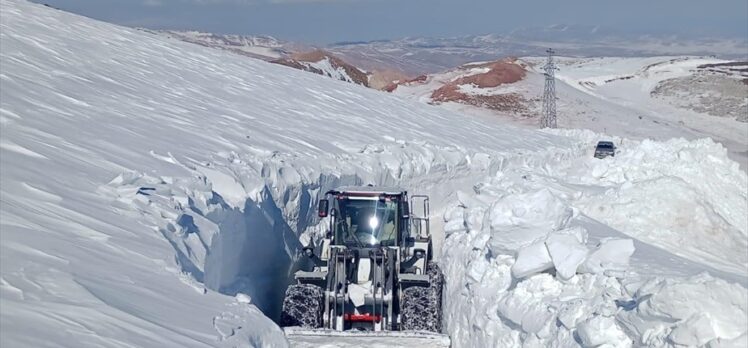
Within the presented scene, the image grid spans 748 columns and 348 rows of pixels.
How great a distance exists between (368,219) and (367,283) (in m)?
1.13

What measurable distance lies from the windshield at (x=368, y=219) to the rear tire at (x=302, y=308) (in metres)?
1.56

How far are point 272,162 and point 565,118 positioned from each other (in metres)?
47.3

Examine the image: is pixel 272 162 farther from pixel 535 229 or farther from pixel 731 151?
pixel 731 151

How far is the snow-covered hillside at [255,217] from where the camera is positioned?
654 cm


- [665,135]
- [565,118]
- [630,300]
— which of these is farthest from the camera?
[565,118]

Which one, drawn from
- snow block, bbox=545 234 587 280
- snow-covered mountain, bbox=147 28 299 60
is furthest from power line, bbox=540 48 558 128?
snow block, bbox=545 234 587 280

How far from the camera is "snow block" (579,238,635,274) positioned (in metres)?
8.41

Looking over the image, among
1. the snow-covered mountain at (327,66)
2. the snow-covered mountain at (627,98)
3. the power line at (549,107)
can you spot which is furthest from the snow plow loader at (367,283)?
the power line at (549,107)

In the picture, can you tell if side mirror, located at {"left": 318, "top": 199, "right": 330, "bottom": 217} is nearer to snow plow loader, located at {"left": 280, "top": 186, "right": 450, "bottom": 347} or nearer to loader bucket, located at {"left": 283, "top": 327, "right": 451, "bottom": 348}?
snow plow loader, located at {"left": 280, "top": 186, "right": 450, "bottom": 347}

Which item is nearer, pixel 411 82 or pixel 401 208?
pixel 401 208

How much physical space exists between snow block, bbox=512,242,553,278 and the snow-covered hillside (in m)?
0.02

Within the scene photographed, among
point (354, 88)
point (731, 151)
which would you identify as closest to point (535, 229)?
point (354, 88)

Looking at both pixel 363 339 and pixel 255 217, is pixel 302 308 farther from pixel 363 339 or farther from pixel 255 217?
pixel 255 217

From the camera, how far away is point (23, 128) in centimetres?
1145
